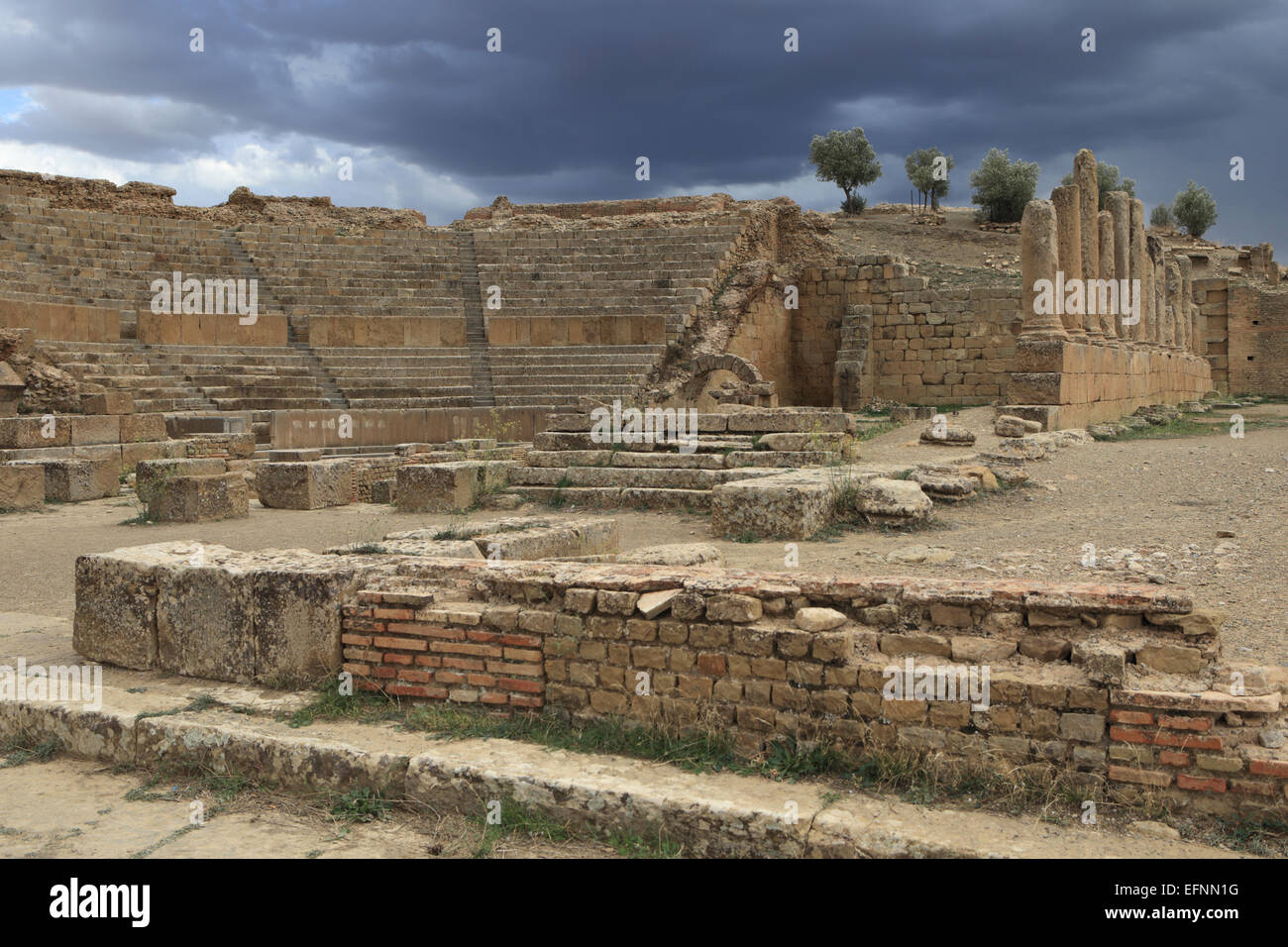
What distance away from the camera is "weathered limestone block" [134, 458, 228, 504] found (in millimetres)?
11383

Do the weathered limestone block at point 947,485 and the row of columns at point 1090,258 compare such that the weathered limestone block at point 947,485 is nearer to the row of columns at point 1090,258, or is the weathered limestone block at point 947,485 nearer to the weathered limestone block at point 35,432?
the row of columns at point 1090,258

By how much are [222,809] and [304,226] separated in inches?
991

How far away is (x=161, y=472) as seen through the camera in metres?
11.8

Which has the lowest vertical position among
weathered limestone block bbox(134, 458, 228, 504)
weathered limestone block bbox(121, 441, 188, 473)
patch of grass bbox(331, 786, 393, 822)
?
patch of grass bbox(331, 786, 393, 822)

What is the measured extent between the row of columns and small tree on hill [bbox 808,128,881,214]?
20427 millimetres

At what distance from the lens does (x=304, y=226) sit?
2658cm

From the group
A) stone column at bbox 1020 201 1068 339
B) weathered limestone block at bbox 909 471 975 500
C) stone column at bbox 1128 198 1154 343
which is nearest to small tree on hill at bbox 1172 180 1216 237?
stone column at bbox 1128 198 1154 343

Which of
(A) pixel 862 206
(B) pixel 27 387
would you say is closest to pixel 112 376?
(B) pixel 27 387

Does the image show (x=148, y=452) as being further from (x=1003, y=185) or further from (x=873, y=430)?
(x=1003, y=185)

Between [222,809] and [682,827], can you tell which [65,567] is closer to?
[222,809]

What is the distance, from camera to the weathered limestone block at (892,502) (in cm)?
856

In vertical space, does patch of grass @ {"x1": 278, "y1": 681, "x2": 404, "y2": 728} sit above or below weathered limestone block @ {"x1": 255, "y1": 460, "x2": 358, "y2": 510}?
below

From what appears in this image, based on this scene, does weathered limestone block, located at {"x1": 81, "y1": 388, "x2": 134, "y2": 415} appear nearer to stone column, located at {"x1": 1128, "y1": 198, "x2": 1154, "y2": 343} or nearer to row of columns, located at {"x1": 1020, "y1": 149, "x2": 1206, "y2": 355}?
row of columns, located at {"x1": 1020, "y1": 149, "x2": 1206, "y2": 355}

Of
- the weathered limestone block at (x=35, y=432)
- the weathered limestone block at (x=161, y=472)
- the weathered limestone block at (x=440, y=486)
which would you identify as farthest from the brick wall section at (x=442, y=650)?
the weathered limestone block at (x=35, y=432)
